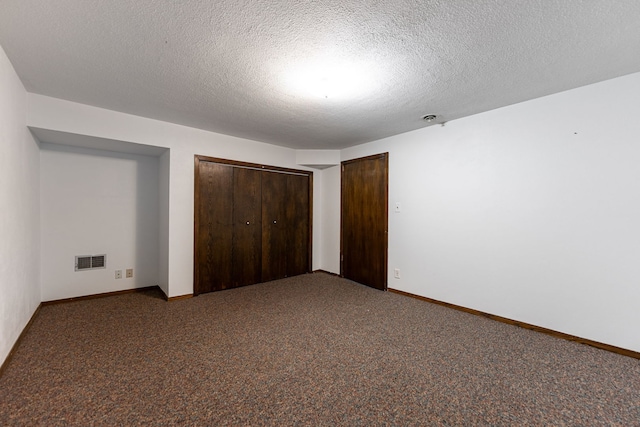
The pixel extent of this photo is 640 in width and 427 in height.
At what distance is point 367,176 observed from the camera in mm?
4070

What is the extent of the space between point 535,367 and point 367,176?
288 centimetres

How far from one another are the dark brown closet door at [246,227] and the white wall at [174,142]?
0.33 meters

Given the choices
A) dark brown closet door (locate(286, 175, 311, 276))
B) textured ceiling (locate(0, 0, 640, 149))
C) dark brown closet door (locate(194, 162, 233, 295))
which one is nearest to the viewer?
textured ceiling (locate(0, 0, 640, 149))

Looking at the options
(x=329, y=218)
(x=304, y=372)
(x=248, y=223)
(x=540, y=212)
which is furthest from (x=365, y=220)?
(x=304, y=372)

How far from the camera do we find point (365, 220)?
4.10m

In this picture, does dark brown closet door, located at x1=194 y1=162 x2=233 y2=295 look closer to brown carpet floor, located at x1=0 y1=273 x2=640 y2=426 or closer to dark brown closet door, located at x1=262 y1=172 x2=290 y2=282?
dark brown closet door, located at x1=262 y1=172 x2=290 y2=282

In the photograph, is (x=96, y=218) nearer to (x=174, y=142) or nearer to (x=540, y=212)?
(x=174, y=142)

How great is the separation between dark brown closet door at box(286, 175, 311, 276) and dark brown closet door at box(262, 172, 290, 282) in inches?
3.3

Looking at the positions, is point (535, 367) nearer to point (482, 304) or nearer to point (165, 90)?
point (482, 304)

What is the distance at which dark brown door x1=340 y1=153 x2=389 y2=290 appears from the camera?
384 cm

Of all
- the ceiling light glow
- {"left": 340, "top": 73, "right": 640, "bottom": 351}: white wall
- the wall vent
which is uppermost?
the ceiling light glow

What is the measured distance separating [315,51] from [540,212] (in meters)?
2.50

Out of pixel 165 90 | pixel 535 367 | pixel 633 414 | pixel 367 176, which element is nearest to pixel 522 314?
pixel 535 367

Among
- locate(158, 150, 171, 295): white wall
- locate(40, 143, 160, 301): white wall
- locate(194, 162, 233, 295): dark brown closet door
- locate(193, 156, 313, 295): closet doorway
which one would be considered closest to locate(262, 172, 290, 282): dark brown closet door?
locate(193, 156, 313, 295): closet doorway
